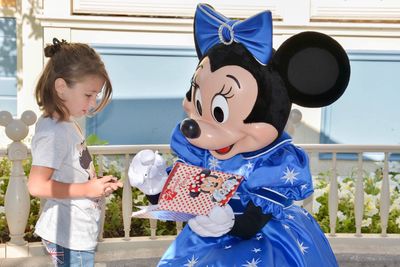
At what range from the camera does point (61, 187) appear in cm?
200

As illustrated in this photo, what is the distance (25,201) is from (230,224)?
150 cm

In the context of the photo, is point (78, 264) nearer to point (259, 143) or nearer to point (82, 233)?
point (82, 233)

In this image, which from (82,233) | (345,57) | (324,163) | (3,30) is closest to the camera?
(345,57)

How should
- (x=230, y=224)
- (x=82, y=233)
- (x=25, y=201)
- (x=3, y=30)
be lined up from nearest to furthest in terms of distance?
Result: (x=230, y=224)
(x=82, y=233)
(x=25, y=201)
(x=3, y=30)

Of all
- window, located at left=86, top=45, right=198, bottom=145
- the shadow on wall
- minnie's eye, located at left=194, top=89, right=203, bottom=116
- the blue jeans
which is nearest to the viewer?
minnie's eye, located at left=194, top=89, right=203, bottom=116

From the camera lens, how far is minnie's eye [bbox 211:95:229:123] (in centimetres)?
189

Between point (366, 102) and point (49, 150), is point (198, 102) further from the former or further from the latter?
point (366, 102)

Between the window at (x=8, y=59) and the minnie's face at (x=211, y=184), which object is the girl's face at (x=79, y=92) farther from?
the window at (x=8, y=59)

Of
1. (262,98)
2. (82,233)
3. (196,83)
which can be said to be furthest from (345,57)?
(82,233)

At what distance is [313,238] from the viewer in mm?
1999

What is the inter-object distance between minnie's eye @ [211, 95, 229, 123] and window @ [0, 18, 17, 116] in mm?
3716

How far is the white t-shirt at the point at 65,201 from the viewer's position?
2.04 metres

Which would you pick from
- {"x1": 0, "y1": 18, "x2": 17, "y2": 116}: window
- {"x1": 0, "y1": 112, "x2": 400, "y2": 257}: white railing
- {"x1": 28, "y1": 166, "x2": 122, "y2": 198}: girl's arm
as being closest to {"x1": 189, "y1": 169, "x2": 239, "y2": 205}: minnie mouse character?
{"x1": 28, "y1": 166, "x2": 122, "y2": 198}: girl's arm

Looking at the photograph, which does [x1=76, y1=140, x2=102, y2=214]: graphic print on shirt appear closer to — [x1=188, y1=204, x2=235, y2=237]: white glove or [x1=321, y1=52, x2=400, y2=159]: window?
[x1=188, y1=204, x2=235, y2=237]: white glove
